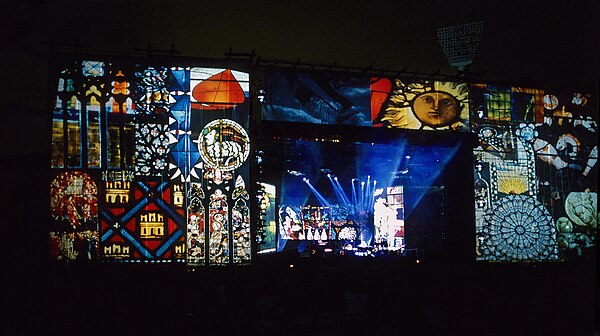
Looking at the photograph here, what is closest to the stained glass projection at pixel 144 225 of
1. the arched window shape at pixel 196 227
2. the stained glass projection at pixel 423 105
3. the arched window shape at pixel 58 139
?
the arched window shape at pixel 196 227

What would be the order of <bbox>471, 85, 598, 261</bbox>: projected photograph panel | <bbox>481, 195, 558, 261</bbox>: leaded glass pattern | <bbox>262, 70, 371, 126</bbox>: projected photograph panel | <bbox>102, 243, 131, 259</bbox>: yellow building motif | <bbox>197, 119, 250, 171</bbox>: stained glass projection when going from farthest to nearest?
1. <bbox>471, 85, 598, 261</bbox>: projected photograph panel
2. <bbox>481, 195, 558, 261</bbox>: leaded glass pattern
3. <bbox>262, 70, 371, 126</bbox>: projected photograph panel
4. <bbox>197, 119, 250, 171</bbox>: stained glass projection
5. <bbox>102, 243, 131, 259</bbox>: yellow building motif

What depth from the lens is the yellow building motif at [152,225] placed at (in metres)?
11.9

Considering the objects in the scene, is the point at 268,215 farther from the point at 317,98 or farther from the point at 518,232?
the point at 518,232

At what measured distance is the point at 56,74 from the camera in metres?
11.9

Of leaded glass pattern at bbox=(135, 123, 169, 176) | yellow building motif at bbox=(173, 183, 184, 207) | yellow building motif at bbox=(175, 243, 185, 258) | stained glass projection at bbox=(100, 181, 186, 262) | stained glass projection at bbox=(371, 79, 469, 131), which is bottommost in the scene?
yellow building motif at bbox=(175, 243, 185, 258)

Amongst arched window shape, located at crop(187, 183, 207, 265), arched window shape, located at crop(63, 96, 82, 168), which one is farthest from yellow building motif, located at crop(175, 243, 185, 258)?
arched window shape, located at crop(63, 96, 82, 168)

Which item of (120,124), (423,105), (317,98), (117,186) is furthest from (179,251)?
(423,105)

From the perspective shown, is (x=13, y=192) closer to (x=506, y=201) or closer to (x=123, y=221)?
(x=123, y=221)

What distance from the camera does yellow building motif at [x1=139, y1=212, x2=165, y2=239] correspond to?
11.9 m

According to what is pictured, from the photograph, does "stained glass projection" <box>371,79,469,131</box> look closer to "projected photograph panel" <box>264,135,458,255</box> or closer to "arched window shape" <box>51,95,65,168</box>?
"projected photograph panel" <box>264,135,458,255</box>

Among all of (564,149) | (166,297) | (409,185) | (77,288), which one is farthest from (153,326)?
(564,149)

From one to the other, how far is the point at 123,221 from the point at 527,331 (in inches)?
323

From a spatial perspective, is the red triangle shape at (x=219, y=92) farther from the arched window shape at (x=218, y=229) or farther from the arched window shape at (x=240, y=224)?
the arched window shape at (x=218, y=229)

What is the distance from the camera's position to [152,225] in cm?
1196
